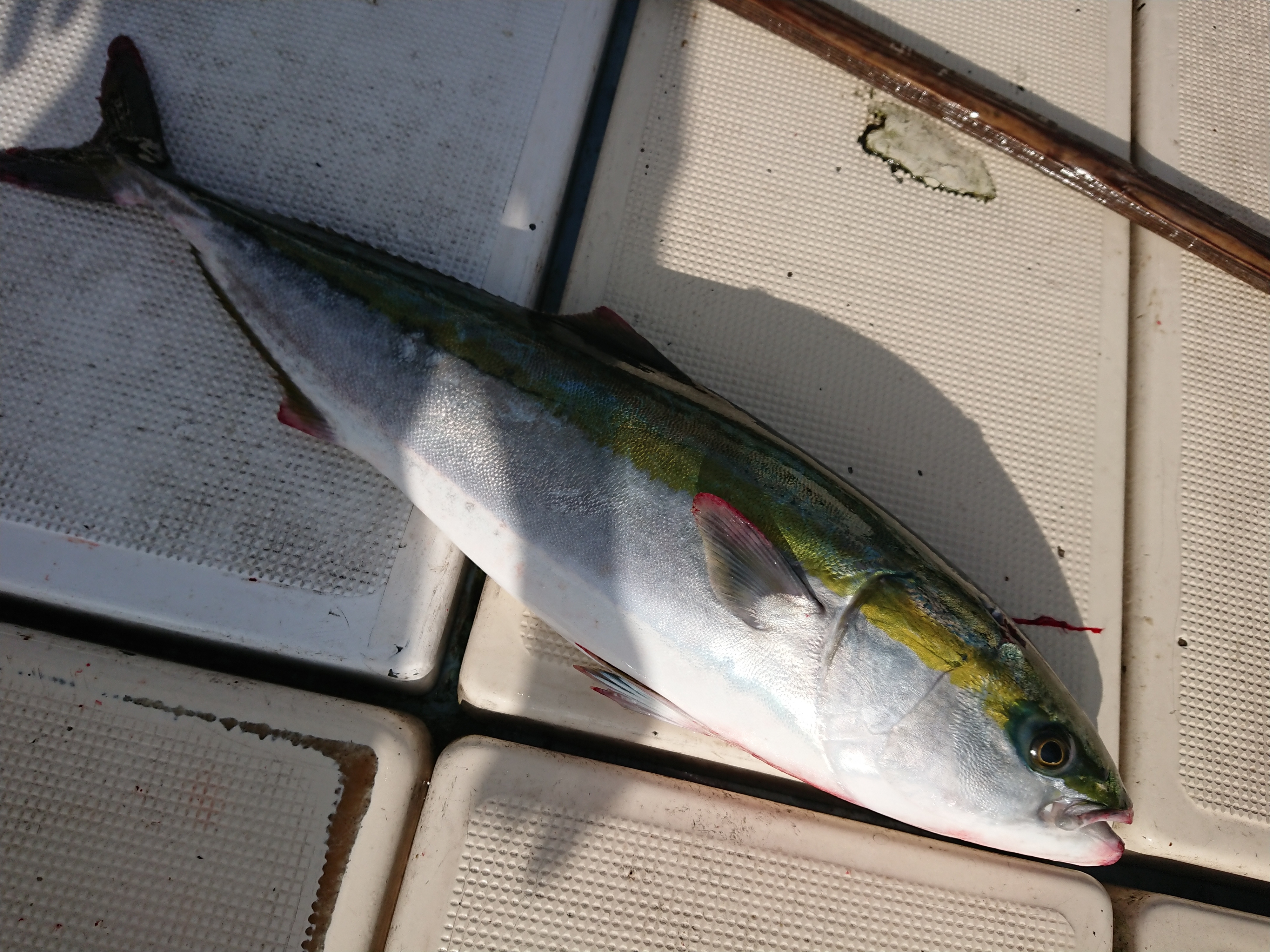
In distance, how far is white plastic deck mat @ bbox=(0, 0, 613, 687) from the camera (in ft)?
5.01

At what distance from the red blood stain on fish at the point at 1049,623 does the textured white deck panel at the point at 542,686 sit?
0.77 m

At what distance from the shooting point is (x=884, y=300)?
1.89 m

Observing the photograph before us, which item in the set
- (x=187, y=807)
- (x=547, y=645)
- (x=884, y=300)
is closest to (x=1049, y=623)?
(x=884, y=300)

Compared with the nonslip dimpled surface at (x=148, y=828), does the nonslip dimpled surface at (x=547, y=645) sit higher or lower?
higher

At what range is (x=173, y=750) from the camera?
1.44 metres

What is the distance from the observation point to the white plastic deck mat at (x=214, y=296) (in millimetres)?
1526

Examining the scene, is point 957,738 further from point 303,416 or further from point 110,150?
point 110,150

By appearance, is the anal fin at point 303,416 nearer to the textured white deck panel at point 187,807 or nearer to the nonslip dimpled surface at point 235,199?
the nonslip dimpled surface at point 235,199

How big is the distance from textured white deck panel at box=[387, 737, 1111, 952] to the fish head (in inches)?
15.5

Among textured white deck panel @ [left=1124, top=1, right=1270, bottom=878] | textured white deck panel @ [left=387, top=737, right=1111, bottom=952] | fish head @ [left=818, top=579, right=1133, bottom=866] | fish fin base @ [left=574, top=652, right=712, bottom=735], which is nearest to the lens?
fish head @ [left=818, top=579, right=1133, bottom=866]

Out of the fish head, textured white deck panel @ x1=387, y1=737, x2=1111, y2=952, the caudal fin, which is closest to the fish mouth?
the fish head

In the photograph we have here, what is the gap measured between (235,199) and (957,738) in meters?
2.05

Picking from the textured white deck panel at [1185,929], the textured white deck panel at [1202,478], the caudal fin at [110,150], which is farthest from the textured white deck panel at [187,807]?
the textured white deck panel at [1202,478]

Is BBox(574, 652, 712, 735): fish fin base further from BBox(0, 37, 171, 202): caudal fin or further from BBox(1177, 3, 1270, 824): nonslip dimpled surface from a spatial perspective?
BBox(0, 37, 171, 202): caudal fin
